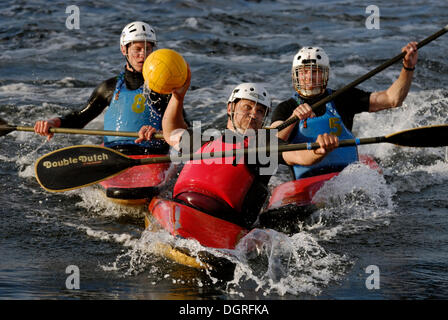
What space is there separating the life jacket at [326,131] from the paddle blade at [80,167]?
1754 mm

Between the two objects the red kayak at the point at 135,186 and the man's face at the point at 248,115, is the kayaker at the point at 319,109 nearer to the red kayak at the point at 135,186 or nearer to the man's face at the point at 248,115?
the man's face at the point at 248,115

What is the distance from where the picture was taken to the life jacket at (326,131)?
6.65 m

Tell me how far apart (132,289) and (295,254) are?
138 cm

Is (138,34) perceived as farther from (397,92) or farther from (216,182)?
(397,92)

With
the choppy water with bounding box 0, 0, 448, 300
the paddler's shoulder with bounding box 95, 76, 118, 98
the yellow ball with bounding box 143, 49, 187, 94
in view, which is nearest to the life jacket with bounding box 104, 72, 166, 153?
the paddler's shoulder with bounding box 95, 76, 118, 98

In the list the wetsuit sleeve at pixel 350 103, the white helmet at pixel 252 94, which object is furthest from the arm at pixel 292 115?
the wetsuit sleeve at pixel 350 103

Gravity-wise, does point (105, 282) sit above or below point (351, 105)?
below

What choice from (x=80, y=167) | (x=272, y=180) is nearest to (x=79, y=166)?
(x=80, y=167)

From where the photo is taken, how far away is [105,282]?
4.98 metres

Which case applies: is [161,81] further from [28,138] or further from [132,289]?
[28,138]

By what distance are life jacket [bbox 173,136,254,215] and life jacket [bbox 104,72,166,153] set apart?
1512 mm

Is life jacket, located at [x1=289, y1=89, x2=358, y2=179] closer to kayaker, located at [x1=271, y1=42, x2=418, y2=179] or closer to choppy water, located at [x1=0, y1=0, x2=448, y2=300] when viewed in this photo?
kayaker, located at [x1=271, y1=42, x2=418, y2=179]

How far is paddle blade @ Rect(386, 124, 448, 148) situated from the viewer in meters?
5.65
